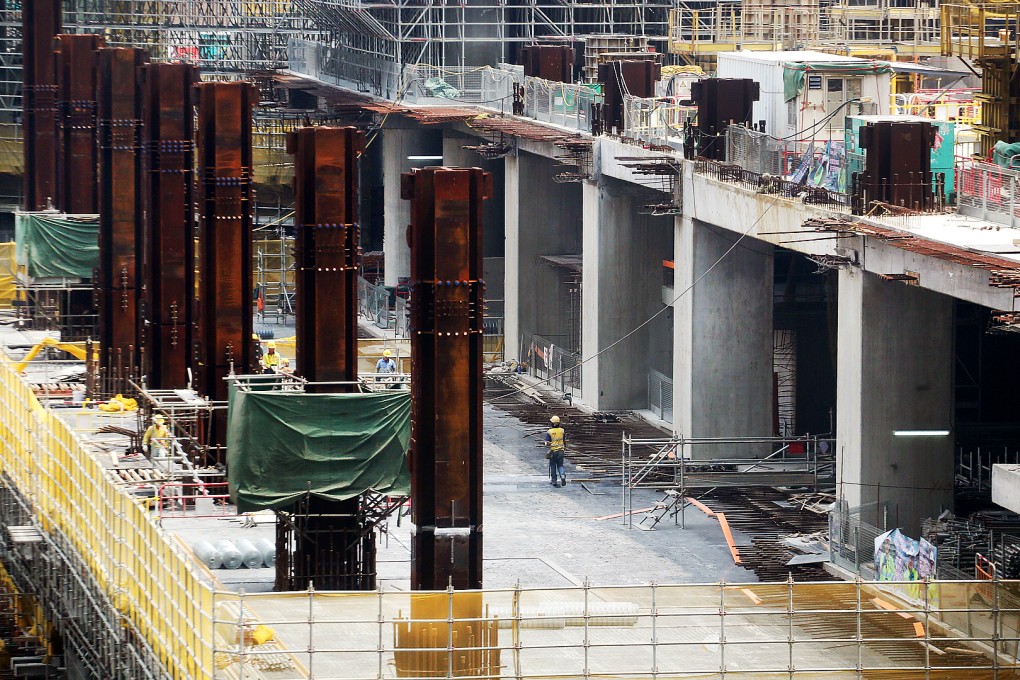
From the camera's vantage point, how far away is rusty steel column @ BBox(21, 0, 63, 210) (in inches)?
2926

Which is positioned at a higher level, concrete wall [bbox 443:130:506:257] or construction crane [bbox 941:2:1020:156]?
construction crane [bbox 941:2:1020:156]

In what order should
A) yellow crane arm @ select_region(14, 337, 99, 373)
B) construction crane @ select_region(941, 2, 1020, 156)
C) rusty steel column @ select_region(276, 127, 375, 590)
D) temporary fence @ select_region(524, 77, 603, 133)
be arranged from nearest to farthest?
1. rusty steel column @ select_region(276, 127, 375, 590)
2. construction crane @ select_region(941, 2, 1020, 156)
3. yellow crane arm @ select_region(14, 337, 99, 373)
4. temporary fence @ select_region(524, 77, 603, 133)

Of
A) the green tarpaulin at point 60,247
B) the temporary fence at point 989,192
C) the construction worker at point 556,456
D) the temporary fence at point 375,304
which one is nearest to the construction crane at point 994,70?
the temporary fence at point 989,192

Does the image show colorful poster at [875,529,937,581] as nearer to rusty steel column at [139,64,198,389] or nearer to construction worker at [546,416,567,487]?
construction worker at [546,416,567,487]

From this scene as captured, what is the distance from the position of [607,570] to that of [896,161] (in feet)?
36.3

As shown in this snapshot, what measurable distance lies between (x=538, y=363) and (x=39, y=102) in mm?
19503

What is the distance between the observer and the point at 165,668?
34188 mm

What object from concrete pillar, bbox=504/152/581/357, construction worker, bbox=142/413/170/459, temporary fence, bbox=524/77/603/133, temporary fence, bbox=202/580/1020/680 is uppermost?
temporary fence, bbox=524/77/603/133

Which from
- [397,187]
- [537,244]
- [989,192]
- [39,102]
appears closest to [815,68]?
[989,192]

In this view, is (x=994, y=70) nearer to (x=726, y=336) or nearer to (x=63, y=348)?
(x=726, y=336)

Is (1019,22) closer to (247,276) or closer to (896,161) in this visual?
(896,161)

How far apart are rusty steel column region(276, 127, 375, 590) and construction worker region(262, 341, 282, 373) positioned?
10.3 meters

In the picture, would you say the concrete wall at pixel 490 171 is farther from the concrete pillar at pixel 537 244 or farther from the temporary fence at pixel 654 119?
the temporary fence at pixel 654 119

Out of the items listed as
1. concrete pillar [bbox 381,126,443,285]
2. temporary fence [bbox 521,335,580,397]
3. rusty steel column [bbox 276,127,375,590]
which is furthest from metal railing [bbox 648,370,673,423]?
rusty steel column [bbox 276,127,375,590]
